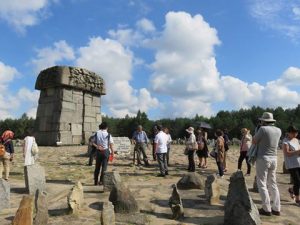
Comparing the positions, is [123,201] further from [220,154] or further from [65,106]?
[65,106]

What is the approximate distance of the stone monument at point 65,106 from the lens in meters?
21.0

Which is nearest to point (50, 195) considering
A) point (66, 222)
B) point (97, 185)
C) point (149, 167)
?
point (97, 185)

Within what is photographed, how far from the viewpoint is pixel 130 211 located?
6.89m

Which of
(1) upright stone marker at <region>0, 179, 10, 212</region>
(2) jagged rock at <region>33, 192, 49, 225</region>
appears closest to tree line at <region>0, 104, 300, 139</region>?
(1) upright stone marker at <region>0, 179, 10, 212</region>

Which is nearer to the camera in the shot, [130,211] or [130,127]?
[130,211]

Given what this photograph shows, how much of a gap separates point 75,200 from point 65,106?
14.7 metres

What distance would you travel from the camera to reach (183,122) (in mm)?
57312

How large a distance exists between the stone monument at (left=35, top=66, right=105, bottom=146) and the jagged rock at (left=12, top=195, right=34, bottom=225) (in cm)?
1540

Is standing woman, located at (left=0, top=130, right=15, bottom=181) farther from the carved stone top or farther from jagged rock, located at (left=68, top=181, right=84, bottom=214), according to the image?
the carved stone top

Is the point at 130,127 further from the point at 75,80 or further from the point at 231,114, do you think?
the point at 75,80

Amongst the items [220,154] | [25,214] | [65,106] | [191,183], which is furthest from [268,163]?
[65,106]

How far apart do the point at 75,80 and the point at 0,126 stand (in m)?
41.8

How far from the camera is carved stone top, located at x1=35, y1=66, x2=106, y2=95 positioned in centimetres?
2107

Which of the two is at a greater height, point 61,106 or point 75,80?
point 75,80
